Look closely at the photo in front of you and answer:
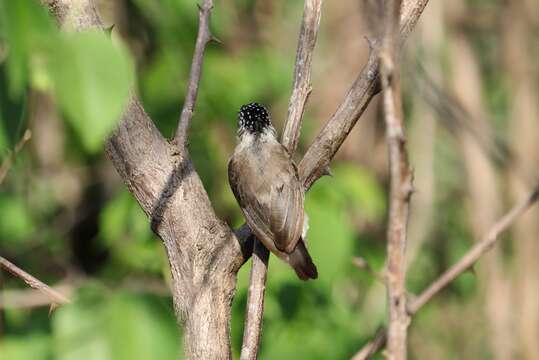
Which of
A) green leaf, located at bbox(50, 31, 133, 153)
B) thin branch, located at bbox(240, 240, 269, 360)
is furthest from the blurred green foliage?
thin branch, located at bbox(240, 240, 269, 360)

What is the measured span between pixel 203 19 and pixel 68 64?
1100 mm

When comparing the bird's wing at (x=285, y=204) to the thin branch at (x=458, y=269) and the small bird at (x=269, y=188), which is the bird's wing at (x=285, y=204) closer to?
the small bird at (x=269, y=188)

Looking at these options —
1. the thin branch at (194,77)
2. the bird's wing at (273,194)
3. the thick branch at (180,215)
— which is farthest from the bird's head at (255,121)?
the thick branch at (180,215)

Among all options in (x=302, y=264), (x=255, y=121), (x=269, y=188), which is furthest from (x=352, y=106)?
(x=255, y=121)

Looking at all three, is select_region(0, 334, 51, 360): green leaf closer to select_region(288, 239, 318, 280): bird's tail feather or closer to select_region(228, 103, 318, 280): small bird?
select_region(228, 103, 318, 280): small bird

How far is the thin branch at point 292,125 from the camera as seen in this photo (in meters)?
1.93

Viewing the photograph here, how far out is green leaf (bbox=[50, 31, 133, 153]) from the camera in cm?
127

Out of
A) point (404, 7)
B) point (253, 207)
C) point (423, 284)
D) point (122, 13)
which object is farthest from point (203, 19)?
point (423, 284)

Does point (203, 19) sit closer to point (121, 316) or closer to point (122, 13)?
point (121, 316)

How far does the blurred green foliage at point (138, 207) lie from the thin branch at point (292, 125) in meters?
0.25

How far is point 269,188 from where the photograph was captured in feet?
10.9

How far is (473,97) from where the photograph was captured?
5992 mm


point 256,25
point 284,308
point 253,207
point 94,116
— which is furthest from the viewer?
point 256,25

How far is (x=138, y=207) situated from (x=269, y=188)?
1.08 m
